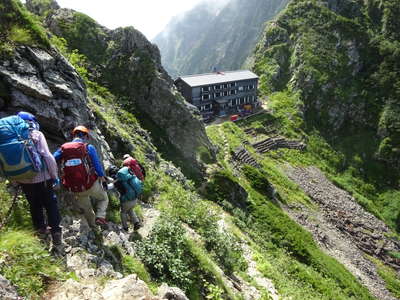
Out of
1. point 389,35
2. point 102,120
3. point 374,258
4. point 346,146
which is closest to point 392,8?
point 389,35

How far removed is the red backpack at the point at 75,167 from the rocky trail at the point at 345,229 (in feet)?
113

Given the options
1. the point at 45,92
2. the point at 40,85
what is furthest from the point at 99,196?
the point at 40,85

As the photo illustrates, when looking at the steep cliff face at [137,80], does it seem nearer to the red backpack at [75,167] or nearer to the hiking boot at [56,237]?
the red backpack at [75,167]

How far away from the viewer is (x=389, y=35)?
83.6 metres

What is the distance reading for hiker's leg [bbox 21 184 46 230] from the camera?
7056 millimetres

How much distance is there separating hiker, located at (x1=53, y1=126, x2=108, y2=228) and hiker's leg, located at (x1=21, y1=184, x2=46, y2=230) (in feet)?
3.09

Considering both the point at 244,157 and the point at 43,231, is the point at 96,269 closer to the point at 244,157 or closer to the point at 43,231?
the point at 43,231

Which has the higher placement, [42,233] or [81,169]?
[81,169]

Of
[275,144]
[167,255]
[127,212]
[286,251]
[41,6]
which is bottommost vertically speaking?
[275,144]

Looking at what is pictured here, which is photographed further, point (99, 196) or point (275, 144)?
point (275, 144)

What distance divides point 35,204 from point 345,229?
4561cm

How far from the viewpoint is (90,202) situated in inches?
361

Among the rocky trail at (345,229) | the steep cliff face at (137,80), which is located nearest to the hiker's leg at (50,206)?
the steep cliff face at (137,80)

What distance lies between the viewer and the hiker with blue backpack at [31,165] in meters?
6.58
